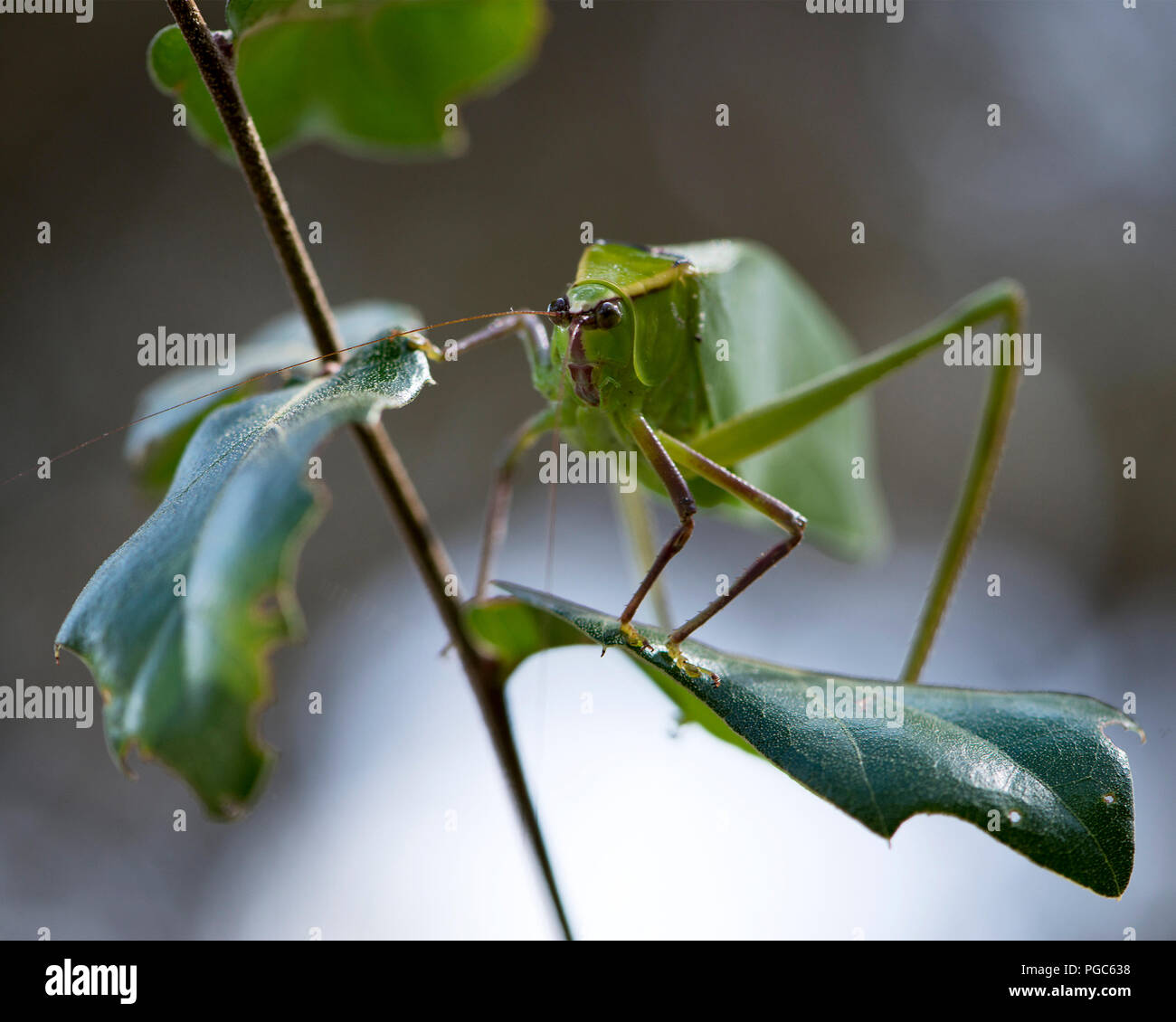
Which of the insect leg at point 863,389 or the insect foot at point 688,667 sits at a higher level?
the insect leg at point 863,389

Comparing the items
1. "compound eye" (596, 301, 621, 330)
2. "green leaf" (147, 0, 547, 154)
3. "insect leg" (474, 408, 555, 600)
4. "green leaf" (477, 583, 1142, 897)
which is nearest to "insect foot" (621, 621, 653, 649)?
"green leaf" (477, 583, 1142, 897)

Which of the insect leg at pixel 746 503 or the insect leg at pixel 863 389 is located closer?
the insect leg at pixel 746 503

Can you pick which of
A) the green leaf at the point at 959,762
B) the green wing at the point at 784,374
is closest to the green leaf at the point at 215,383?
the green wing at the point at 784,374

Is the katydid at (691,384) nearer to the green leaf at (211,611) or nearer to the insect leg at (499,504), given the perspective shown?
the insect leg at (499,504)

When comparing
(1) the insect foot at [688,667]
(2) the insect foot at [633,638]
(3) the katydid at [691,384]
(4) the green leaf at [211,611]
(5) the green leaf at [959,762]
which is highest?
(3) the katydid at [691,384]

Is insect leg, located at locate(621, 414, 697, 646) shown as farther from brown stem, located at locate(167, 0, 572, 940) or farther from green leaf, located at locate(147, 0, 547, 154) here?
green leaf, located at locate(147, 0, 547, 154)

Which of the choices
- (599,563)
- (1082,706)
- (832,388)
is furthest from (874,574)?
(1082,706)
